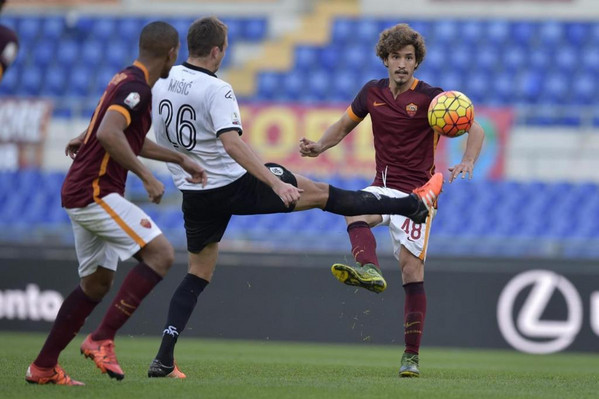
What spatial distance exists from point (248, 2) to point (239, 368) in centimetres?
1189

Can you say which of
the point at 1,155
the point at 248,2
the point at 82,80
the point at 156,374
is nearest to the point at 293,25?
the point at 248,2

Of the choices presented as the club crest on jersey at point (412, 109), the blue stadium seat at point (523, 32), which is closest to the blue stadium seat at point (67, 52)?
the blue stadium seat at point (523, 32)

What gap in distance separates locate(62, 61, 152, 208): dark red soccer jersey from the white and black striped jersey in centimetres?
64

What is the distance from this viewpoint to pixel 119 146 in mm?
5445

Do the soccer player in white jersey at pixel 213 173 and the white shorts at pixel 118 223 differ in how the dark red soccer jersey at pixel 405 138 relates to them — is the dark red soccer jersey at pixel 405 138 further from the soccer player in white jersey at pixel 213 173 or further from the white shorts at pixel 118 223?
the white shorts at pixel 118 223

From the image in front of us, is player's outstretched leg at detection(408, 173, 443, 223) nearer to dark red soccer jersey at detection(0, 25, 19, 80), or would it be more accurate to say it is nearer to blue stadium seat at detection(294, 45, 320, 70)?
dark red soccer jersey at detection(0, 25, 19, 80)

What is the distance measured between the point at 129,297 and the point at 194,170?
807 mm

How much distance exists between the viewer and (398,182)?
7219mm

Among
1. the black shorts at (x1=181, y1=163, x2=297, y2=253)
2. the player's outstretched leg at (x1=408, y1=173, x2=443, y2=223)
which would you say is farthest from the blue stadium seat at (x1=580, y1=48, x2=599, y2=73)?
the black shorts at (x1=181, y1=163, x2=297, y2=253)

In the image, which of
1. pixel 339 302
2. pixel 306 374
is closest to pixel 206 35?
pixel 306 374

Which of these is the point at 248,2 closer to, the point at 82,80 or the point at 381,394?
the point at 82,80

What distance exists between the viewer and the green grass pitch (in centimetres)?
556

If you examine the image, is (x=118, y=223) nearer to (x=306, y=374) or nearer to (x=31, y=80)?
(x=306, y=374)

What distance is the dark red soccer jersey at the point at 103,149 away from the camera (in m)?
5.57
